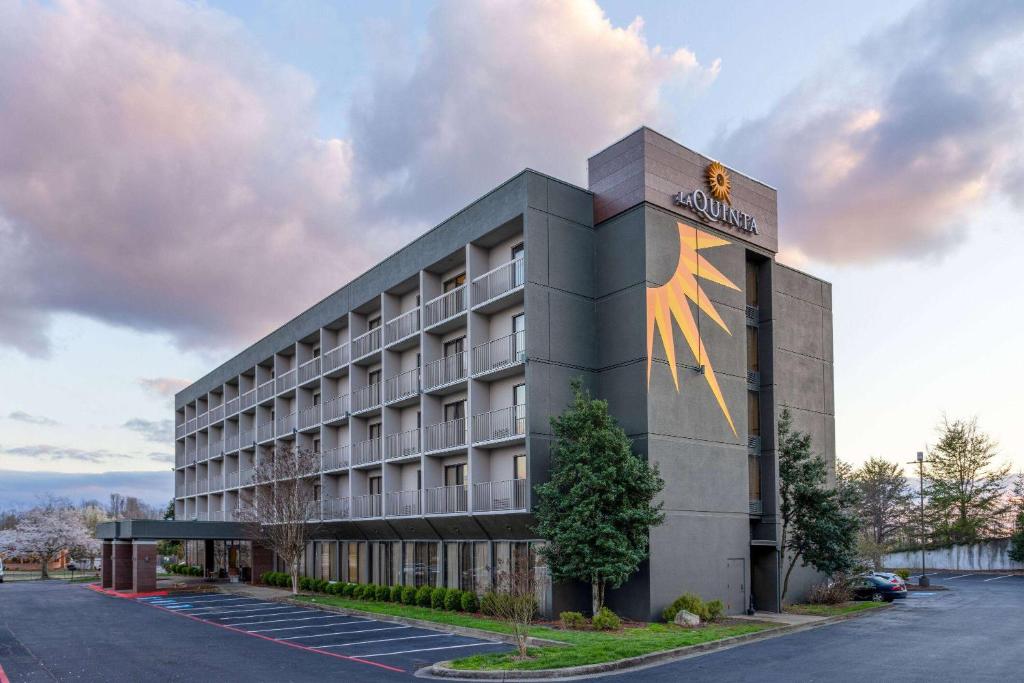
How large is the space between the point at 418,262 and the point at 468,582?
42.5 ft

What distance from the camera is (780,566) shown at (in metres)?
32.1

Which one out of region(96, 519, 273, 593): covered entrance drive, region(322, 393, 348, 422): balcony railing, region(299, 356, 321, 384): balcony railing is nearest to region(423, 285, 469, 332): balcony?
region(322, 393, 348, 422): balcony railing

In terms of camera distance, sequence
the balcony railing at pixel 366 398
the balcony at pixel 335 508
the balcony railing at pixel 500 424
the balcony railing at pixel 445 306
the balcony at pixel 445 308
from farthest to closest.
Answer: the balcony at pixel 335 508 < the balcony railing at pixel 366 398 < the balcony railing at pixel 445 306 < the balcony at pixel 445 308 < the balcony railing at pixel 500 424

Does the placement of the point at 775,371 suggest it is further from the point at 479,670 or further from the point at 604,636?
the point at 479,670

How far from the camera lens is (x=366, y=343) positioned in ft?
133

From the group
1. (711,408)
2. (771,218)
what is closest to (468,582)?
(711,408)

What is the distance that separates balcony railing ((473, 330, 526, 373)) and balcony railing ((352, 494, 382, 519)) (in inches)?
398

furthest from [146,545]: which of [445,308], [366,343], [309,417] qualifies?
[445,308]

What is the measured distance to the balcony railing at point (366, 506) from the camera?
38.1m

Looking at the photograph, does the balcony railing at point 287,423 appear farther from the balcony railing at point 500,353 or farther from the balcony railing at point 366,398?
the balcony railing at point 500,353

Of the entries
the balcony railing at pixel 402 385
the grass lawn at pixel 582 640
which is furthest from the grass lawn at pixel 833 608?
the balcony railing at pixel 402 385

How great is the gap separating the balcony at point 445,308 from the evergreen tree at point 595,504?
7.88 m

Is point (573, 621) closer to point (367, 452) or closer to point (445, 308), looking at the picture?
point (445, 308)

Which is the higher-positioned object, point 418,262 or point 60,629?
point 418,262
